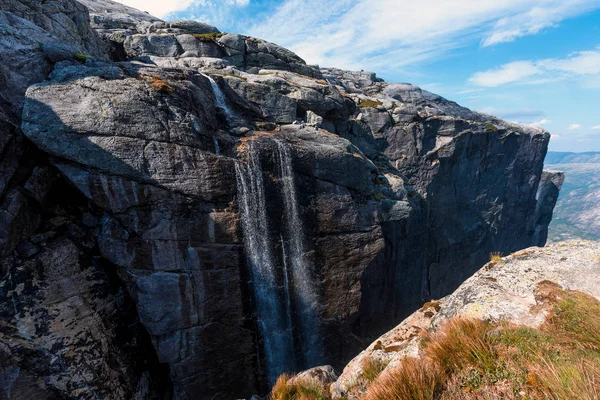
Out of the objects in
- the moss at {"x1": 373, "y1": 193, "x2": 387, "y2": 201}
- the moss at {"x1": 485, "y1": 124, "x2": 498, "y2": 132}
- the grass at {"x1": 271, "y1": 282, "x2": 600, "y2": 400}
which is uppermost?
the moss at {"x1": 485, "y1": 124, "x2": 498, "y2": 132}

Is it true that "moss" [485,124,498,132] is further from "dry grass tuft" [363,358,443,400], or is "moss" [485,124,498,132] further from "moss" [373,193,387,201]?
"dry grass tuft" [363,358,443,400]

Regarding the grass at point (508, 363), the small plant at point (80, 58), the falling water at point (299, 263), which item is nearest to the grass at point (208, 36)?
the small plant at point (80, 58)

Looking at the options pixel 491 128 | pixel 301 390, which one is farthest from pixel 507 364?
pixel 491 128

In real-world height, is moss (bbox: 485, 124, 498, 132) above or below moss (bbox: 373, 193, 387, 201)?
above

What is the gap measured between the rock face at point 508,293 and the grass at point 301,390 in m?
0.47

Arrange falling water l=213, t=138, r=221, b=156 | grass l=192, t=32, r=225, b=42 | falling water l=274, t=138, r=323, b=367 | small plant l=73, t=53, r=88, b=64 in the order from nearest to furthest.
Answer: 1. small plant l=73, t=53, r=88, b=64
2. falling water l=213, t=138, r=221, b=156
3. falling water l=274, t=138, r=323, b=367
4. grass l=192, t=32, r=225, b=42

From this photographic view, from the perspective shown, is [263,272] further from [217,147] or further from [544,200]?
[544,200]

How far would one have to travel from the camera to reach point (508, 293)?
10.7m

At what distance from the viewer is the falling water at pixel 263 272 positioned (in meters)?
22.2

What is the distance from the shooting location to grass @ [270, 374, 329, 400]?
34.3 feet

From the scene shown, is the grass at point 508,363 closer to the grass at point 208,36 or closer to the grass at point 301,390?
the grass at point 301,390

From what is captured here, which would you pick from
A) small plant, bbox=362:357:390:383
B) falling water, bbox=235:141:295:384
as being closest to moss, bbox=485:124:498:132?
falling water, bbox=235:141:295:384

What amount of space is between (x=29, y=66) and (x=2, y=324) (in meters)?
15.8

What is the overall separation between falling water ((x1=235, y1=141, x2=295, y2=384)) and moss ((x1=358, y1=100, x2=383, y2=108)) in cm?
2994
